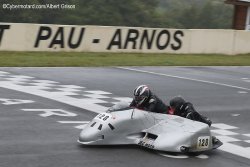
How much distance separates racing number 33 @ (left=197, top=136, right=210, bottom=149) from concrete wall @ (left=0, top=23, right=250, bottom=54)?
15671 millimetres

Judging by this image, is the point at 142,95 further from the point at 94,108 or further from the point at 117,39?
the point at 117,39

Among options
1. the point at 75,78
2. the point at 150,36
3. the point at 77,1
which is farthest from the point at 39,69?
the point at 77,1

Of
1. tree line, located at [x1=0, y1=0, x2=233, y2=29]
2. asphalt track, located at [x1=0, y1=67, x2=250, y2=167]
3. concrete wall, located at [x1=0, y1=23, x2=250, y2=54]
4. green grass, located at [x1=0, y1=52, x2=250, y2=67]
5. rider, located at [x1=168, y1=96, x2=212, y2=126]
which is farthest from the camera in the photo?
tree line, located at [x1=0, y1=0, x2=233, y2=29]

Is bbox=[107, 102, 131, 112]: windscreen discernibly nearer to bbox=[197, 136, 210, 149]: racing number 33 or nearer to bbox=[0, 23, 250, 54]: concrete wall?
bbox=[197, 136, 210, 149]: racing number 33

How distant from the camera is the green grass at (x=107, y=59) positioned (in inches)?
857

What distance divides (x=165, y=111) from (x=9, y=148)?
2.76 metres

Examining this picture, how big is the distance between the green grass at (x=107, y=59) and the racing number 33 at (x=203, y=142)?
12.3m

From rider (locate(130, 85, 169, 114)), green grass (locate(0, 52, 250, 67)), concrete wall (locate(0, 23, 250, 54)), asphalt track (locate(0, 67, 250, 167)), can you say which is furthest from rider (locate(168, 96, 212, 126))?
concrete wall (locate(0, 23, 250, 54))

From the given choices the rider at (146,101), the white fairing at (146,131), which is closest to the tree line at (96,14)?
the rider at (146,101)

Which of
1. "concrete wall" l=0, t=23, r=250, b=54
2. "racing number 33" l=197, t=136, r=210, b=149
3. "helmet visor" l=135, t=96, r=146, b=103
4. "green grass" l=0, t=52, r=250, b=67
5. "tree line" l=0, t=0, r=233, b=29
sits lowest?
"racing number 33" l=197, t=136, r=210, b=149

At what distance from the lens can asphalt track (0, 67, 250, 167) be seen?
894 centimetres

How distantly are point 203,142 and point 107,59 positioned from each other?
15098mm

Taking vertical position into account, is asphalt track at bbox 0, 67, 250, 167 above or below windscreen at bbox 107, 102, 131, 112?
below

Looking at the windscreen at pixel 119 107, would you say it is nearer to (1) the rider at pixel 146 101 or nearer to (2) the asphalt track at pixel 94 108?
(1) the rider at pixel 146 101
